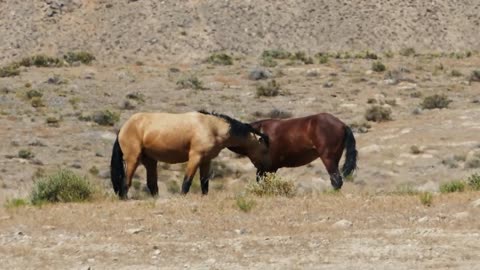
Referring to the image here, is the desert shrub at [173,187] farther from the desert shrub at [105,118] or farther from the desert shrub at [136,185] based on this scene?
the desert shrub at [105,118]

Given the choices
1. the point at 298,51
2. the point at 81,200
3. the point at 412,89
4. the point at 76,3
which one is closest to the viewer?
the point at 81,200

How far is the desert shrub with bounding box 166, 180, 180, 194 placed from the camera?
2329cm

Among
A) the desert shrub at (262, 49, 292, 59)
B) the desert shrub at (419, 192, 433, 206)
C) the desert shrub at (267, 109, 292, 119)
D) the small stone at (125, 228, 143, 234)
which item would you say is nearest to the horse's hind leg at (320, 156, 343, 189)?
the desert shrub at (419, 192, 433, 206)

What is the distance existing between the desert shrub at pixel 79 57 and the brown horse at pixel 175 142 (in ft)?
153

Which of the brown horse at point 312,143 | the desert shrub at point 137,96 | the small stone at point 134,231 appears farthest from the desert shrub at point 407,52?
the small stone at point 134,231

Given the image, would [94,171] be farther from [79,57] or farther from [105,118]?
[79,57]

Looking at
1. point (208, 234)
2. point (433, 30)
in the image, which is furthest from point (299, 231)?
point (433, 30)

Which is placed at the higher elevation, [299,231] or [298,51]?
[299,231]

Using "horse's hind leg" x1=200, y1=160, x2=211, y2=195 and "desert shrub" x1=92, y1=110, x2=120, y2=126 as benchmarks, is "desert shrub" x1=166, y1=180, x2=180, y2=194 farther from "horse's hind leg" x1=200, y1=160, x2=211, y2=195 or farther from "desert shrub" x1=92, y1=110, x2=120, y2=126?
"desert shrub" x1=92, y1=110, x2=120, y2=126

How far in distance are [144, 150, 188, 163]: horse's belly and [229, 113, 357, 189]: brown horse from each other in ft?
7.62

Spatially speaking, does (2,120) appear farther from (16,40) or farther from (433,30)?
(433,30)

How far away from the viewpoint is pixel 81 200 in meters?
14.9

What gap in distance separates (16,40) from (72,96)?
33289 millimetres

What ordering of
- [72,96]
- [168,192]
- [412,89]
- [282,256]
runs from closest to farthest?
1. [282,256]
2. [168,192]
3. [72,96]
4. [412,89]
